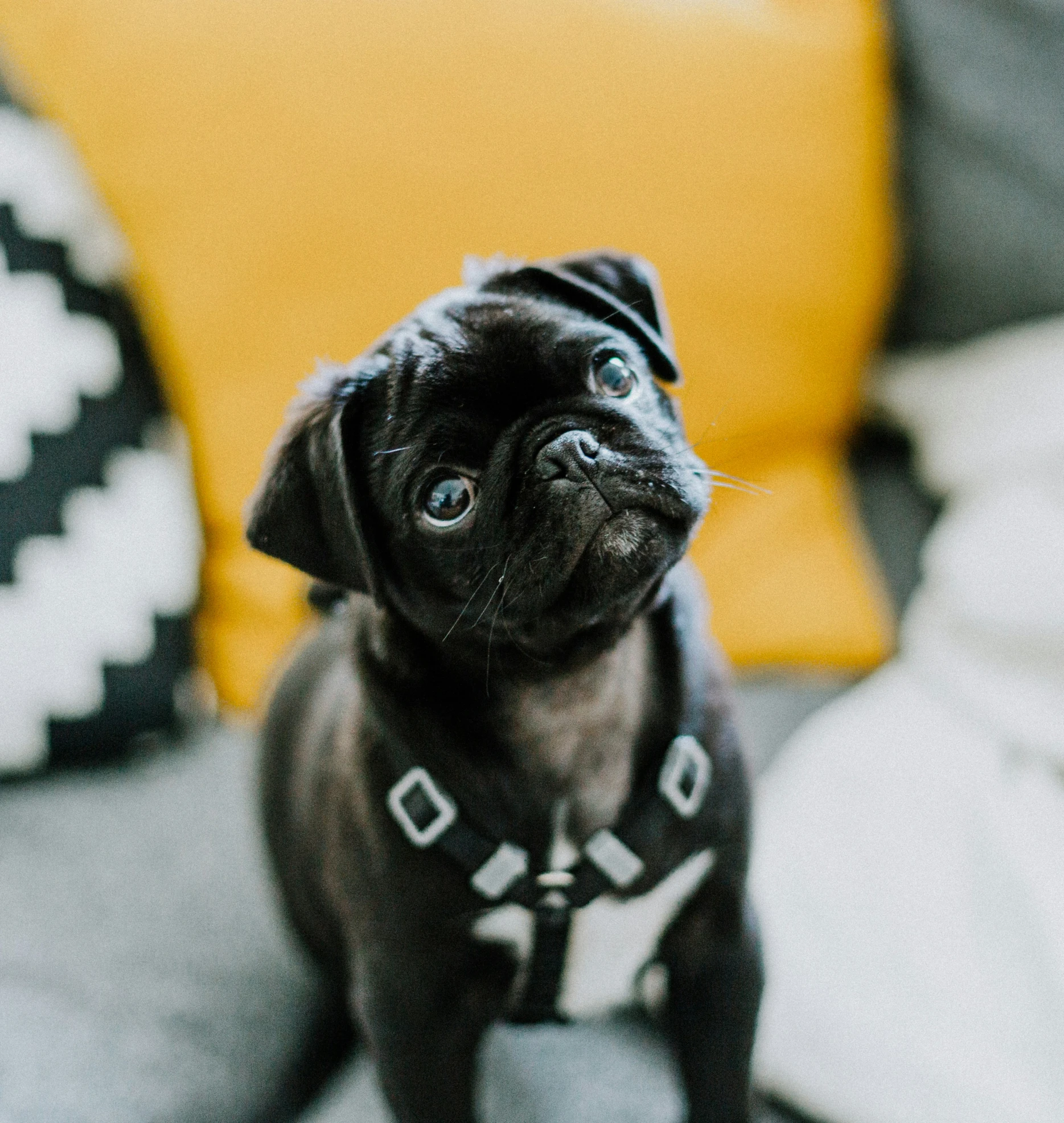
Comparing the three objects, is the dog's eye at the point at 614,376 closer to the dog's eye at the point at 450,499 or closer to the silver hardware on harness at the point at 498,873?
the dog's eye at the point at 450,499

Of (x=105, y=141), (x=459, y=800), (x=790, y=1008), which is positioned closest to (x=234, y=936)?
(x=459, y=800)

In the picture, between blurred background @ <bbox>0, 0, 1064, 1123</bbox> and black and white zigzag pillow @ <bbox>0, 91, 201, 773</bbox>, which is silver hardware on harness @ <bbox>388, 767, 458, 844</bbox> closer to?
blurred background @ <bbox>0, 0, 1064, 1123</bbox>

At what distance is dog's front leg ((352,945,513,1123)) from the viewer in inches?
36.5

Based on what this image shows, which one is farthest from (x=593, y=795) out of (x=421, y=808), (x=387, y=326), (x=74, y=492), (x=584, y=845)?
(x=74, y=492)

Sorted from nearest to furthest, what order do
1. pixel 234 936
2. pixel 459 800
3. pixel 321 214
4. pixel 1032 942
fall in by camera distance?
pixel 459 800, pixel 1032 942, pixel 234 936, pixel 321 214

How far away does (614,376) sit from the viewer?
904 mm

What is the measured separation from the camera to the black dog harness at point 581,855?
0.90m

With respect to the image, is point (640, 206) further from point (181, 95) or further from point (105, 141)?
point (105, 141)

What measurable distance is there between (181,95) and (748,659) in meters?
1.11

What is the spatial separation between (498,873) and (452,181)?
0.94 metres

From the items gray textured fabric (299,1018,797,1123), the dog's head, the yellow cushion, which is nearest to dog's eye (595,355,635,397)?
the dog's head

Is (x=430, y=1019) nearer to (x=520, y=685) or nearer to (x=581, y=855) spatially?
(x=581, y=855)

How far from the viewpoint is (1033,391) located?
1534 mm

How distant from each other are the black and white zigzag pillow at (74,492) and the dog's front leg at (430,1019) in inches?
25.8
